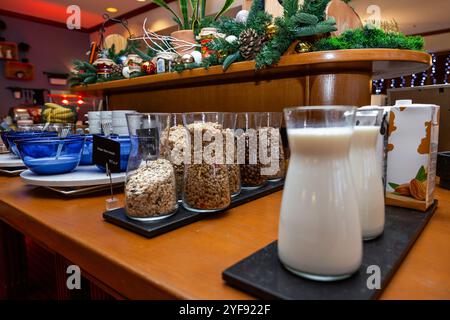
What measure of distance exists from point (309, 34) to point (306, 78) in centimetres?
19

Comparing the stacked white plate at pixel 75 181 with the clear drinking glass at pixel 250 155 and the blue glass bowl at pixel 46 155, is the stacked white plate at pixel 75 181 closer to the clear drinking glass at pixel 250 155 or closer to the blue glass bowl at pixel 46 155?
the blue glass bowl at pixel 46 155

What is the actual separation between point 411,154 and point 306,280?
1.60ft

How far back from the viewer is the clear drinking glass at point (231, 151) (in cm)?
77

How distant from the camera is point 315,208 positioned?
400mm

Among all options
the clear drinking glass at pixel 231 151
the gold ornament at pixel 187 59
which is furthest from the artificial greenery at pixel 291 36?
the clear drinking glass at pixel 231 151

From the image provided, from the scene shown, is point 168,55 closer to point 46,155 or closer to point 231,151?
point 46,155

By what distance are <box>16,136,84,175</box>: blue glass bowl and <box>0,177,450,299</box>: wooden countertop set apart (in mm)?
162

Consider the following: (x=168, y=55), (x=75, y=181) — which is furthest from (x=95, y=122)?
(x=75, y=181)

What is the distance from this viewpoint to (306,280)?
40cm

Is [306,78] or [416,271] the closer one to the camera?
[416,271]

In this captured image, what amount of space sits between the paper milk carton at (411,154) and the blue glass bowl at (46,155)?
936 mm

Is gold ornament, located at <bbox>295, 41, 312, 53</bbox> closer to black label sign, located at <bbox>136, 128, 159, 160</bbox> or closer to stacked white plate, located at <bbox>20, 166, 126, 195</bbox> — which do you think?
black label sign, located at <bbox>136, 128, 159, 160</bbox>
